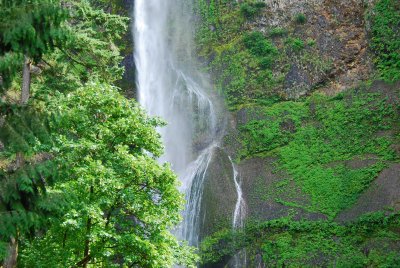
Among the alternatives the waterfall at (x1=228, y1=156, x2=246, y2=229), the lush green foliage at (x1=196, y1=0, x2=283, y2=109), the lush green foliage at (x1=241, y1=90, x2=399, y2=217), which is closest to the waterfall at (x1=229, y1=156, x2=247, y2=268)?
the waterfall at (x1=228, y1=156, x2=246, y2=229)

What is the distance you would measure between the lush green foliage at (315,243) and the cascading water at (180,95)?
1.16 metres

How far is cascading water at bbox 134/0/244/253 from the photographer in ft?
78.6

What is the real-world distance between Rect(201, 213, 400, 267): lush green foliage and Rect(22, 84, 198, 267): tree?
1001 centimetres

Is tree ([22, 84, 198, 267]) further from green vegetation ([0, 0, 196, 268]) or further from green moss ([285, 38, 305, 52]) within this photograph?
green moss ([285, 38, 305, 52])

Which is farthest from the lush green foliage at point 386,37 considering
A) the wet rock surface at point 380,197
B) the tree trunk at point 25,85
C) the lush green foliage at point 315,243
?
the tree trunk at point 25,85

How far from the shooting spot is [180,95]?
28688mm

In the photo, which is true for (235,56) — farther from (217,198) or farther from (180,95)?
(217,198)

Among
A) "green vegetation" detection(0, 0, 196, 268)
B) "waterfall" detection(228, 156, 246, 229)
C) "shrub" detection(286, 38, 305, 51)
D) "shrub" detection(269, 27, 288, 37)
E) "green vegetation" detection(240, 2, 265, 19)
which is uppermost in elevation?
"green vegetation" detection(240, 2, 265, 19)

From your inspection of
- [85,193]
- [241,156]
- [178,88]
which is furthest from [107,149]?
[178,88]

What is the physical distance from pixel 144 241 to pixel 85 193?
5.16ft

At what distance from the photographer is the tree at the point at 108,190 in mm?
9594

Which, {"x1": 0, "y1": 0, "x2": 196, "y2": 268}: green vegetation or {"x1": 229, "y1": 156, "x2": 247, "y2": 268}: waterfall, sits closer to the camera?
{"x1": 0, "y1": 0, "x2": 196, "y2": 268}: green vegetation

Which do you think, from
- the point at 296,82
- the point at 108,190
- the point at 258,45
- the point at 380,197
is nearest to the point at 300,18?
the point at 258,45

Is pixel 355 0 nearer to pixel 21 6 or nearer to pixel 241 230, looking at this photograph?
pixel 241 230
